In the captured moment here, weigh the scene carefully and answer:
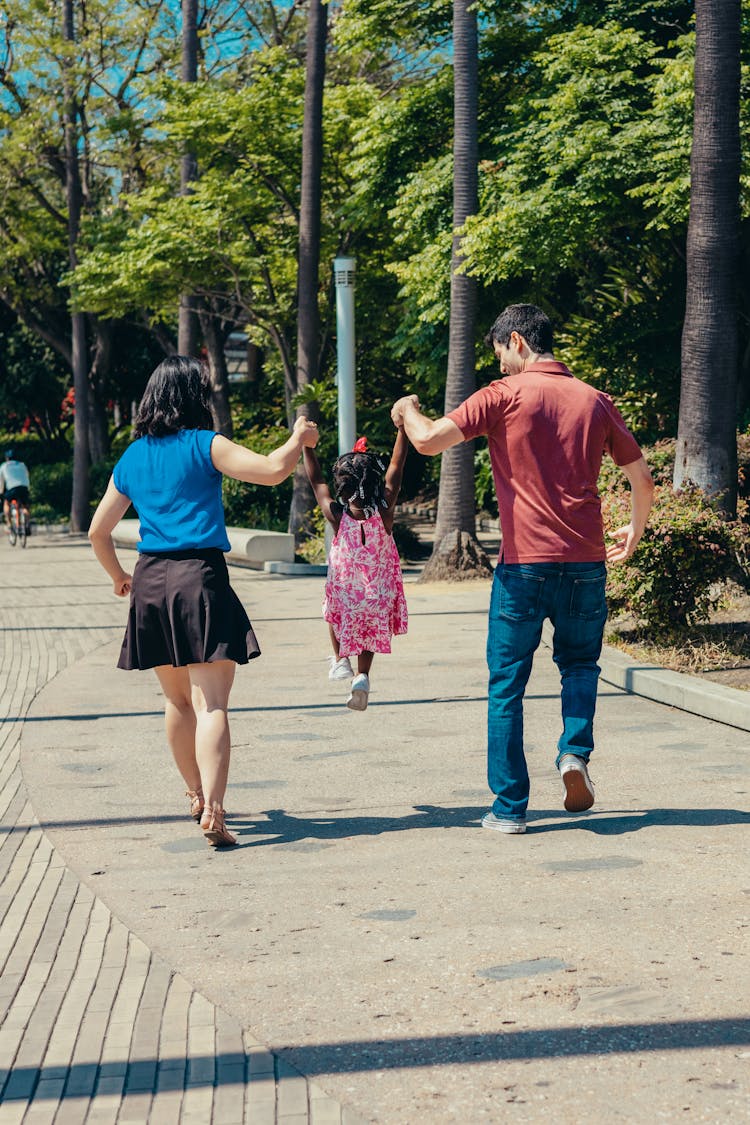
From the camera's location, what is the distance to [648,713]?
27.8 ft

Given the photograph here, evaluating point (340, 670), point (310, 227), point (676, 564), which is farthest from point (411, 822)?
point (310, 227)

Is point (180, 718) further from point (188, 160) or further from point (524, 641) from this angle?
point (188, 160)

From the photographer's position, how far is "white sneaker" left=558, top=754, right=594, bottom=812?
18.7ft

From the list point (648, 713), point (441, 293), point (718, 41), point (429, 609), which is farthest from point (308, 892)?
point (441, 293)

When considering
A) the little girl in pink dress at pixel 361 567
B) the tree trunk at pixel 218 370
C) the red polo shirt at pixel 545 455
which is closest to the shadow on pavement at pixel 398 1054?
the red polo shirt at pixel 545 455

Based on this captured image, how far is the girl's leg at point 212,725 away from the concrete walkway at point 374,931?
303 mm

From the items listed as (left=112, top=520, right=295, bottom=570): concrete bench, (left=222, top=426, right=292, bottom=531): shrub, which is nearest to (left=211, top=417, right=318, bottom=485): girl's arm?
(left=112, top=520, right=295, bottom=570): concrete bench

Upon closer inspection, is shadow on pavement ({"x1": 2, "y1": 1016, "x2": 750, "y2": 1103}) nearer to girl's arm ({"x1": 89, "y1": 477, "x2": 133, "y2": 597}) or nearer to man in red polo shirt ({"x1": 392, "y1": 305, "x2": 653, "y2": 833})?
man in red polo shirt ({"x1": 392, "y1": 305, "x2": 653, "y2": 833})

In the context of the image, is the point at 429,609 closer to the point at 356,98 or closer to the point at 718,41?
the point at 718,41

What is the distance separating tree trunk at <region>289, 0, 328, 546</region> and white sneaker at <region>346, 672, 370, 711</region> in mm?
13196

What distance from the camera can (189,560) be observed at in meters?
5.62

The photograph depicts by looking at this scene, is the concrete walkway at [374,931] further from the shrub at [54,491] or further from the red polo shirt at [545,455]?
the shrub at [54,491]

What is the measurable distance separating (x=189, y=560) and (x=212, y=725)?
2.16ft

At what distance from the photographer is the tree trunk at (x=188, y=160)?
25.6 meters
